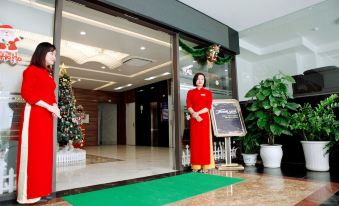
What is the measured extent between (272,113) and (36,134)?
3566 mm

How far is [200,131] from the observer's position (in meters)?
3.46

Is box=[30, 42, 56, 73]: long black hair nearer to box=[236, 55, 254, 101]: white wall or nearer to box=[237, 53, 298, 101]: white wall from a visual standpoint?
box=[236, 55, 254, 101]: white wall

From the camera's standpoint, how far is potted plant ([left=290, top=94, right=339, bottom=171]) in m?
3.40

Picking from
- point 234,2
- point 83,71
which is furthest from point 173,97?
point 83,71

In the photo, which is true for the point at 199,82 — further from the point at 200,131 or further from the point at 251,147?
the point at 251,147

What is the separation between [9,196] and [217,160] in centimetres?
344

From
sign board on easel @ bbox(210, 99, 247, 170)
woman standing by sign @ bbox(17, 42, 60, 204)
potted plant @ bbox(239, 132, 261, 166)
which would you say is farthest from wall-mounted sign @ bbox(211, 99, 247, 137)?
woman standing by sign @ bbox(17, 42, 60, 204)

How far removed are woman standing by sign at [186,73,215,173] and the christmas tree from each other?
3.64 metres

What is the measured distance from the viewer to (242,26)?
504cm

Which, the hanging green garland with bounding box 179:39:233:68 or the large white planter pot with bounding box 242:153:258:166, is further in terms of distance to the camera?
the hanging green garland with bounding box 179:39:233:68

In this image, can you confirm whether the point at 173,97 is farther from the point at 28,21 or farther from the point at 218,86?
the point at 28,21

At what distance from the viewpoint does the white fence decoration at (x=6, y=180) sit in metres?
2.18

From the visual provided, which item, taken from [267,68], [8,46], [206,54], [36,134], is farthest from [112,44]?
[267,68]

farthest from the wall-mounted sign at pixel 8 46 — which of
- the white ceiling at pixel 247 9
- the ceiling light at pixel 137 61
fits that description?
the ceiling light at pixel 137 61
